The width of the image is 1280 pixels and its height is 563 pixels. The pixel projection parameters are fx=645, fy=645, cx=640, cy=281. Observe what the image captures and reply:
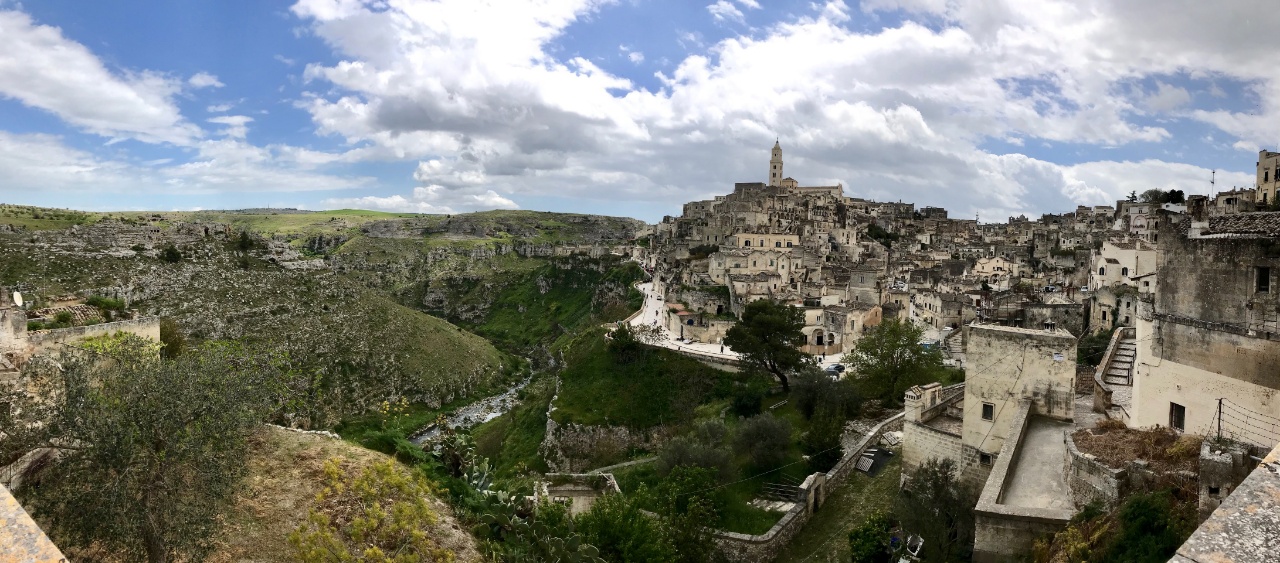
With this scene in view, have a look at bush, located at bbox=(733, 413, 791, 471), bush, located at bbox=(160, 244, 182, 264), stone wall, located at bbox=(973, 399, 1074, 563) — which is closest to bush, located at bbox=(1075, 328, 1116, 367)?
bush, located at bbox=(733, 413, 791, 471)

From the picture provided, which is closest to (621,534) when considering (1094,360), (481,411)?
(1094,360)

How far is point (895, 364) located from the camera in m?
32.8

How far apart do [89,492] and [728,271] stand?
58.9 metres

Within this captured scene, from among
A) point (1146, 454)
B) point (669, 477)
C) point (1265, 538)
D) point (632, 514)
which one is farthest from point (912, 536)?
point (1265, 538)

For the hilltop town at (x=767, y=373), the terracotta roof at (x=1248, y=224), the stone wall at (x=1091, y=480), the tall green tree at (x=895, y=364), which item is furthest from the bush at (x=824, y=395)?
the terracotta roof at (x=1248, y=224)

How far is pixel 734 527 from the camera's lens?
2395cm

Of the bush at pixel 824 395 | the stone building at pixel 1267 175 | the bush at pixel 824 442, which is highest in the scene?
the stone building at pixel 1267 175

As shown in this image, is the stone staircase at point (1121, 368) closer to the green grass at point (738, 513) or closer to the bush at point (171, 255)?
the green grass at point (738, 513)

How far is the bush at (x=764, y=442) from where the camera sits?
27797 millimetres

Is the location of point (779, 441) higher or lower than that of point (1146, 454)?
lower

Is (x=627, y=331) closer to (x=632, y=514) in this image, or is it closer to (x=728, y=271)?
(x=728, y=271)

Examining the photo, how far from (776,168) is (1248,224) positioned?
110 meters

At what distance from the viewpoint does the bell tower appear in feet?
393

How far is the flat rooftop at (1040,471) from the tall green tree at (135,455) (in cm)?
1466
